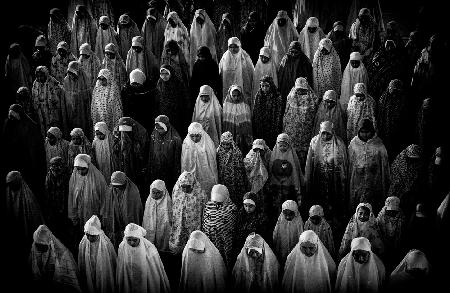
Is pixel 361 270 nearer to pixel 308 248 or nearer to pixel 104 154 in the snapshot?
pixel 308 248

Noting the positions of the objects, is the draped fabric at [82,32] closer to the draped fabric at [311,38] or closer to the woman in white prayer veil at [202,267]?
the draped fabric at [311,38]

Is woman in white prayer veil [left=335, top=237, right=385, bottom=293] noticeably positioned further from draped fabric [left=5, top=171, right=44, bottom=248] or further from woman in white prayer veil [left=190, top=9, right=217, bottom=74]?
woman in white prayer veil [left=190, top=9, right=217, bottom=74]

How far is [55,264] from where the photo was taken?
768cm

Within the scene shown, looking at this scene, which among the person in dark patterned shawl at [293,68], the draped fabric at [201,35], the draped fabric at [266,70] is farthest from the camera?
the draped fabric at [201,35]

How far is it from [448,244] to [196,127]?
326 cm

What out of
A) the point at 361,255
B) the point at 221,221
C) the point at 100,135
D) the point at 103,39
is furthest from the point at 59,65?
the point at 361,255

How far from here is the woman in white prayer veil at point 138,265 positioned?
300 inches

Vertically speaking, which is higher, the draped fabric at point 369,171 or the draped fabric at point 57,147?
the draped fabric at point 57,147

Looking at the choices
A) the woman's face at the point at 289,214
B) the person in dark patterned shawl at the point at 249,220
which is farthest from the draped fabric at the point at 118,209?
the woman's face at the point at 289,214

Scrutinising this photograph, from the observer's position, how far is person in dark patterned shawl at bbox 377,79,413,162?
372 inches

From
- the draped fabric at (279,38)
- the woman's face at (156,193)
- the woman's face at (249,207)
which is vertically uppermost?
the draped fabric at (279,38)

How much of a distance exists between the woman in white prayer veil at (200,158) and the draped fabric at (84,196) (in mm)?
1130

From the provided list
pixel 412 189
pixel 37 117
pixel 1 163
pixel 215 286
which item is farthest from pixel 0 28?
pixel 412 189

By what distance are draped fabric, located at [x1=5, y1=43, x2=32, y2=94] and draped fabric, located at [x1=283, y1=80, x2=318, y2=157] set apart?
4.19 meters
